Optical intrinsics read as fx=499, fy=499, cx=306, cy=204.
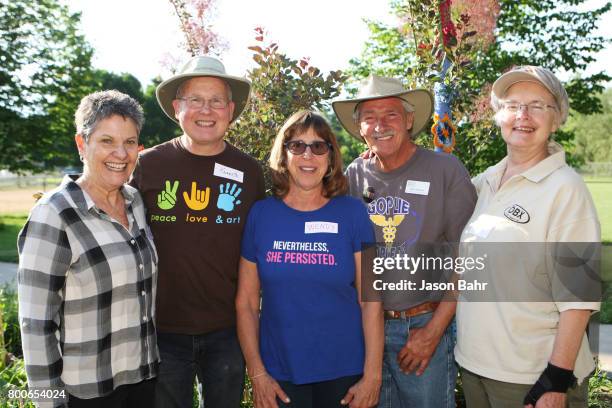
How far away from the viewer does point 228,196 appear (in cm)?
312

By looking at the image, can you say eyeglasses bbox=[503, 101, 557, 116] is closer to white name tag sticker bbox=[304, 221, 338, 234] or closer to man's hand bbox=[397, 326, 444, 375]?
white name tag sticker bbox=[304, 221, 338, 234]

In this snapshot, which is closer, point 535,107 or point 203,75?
point 535,107

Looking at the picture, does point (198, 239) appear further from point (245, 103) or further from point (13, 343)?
point (13, 343)

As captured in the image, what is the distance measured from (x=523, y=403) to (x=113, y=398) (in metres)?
2.12

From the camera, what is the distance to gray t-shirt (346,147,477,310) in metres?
3.07

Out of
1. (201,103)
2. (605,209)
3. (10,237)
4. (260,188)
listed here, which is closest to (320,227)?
(260,188)

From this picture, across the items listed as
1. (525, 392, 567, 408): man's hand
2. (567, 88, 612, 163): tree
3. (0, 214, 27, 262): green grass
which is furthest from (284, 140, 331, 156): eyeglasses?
(567, 88, 612, 163): tree

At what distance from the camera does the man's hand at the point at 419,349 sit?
3027 millimetres

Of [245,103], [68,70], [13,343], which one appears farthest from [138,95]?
[245,103]

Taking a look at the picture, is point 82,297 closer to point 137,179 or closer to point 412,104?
point 137,179

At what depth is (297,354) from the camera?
2775mm

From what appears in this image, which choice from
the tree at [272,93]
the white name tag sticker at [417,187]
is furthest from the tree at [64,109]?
the white name tag sticker at [417,187]

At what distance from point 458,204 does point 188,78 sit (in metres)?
1.90

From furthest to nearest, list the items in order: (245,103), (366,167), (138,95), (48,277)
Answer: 1. (138,95)
2. (245,103)
3. (366,167)
4. (48,277)
